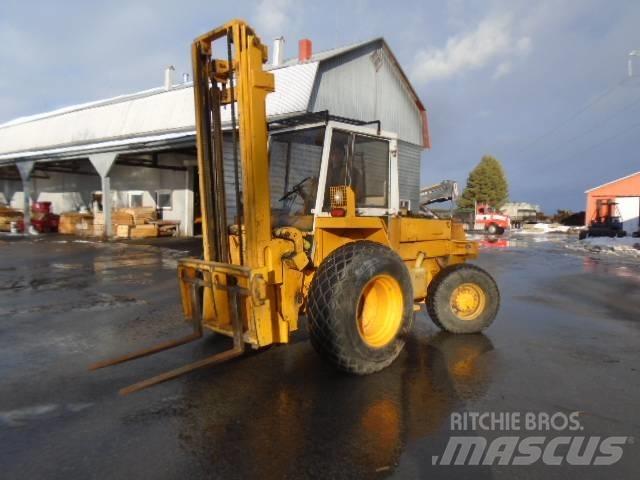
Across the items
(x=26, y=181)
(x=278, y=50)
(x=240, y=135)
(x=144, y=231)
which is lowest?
(x=144, y=231)

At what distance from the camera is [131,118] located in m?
24.4

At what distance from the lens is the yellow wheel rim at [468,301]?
5852mm

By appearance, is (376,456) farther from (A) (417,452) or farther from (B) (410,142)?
(B) (410,142)

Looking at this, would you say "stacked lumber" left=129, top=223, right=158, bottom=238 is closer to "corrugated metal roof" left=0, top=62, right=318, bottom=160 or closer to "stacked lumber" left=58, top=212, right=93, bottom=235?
"stacked lumber" left=58, top=212, right=93, bottom=235

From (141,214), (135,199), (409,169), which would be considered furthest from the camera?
(135,199)

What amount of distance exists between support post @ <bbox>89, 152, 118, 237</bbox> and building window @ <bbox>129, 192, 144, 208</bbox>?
11.3ft

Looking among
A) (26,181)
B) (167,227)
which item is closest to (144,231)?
(167,227)

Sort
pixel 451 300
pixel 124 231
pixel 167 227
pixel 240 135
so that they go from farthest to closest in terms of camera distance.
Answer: pixel 167 227
pixel 124 231
pixel 451 300
pixel 240 135

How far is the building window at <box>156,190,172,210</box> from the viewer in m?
22.5

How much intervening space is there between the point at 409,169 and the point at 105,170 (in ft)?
46.7

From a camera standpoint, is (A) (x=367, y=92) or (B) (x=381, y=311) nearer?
(B) (x=381, y=311)

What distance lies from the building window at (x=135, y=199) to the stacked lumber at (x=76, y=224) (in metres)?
2.06

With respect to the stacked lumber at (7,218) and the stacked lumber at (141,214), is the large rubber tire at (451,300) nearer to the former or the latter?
the stacked lumber at (141,214)

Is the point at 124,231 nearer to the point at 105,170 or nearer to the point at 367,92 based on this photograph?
the point at 105,170
